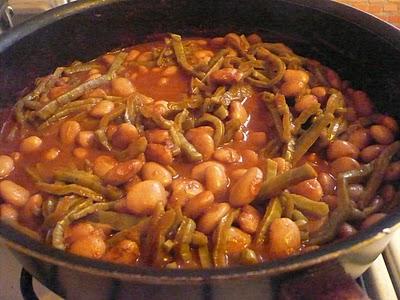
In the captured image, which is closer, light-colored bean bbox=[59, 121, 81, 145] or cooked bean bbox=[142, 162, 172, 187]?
cooked bean bbox=[142, 162, 172, 187]

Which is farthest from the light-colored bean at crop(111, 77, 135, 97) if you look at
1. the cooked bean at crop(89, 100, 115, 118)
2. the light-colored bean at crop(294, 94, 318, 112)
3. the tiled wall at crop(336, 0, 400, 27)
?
the tiled wall at crop(336, 0, 400, 27)

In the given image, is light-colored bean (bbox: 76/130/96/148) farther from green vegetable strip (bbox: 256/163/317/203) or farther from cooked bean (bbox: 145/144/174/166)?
green vegetable strip (bbox: 256/163/317/203)

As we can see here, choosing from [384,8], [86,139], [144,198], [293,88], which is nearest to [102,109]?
[86,139]

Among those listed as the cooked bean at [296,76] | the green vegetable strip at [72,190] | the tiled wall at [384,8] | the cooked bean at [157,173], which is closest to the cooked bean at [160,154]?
the cooked bean at [157,173]

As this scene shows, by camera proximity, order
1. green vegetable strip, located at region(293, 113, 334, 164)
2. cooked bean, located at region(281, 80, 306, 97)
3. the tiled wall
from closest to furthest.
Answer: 1. green vegetable strip, located at region(293, 113, 334, 164)
2. cooked bean, located at region(281, 80, 306, 97)
3. the tiled wall

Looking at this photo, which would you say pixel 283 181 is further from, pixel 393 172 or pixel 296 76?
pixel 296 76

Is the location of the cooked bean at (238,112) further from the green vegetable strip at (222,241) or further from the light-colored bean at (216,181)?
the green vegetable strip at (222,241)
